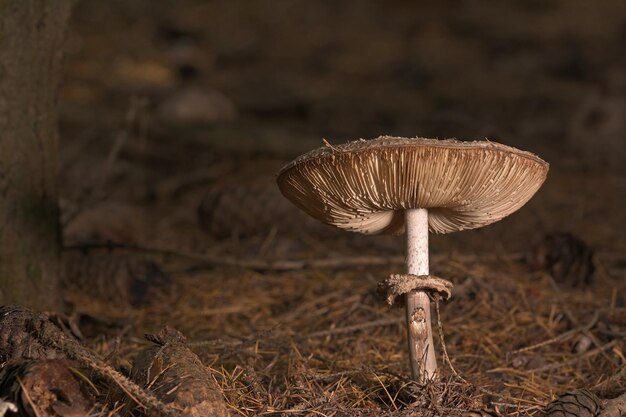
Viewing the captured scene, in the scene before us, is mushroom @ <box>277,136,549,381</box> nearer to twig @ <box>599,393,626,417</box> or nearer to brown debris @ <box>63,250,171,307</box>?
twig @ <box>599,393,626,417</box>

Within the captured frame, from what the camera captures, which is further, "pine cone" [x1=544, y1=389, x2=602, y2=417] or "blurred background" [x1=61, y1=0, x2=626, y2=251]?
"blurred background" [x1=61, y1=0, x2=626, y2=251]

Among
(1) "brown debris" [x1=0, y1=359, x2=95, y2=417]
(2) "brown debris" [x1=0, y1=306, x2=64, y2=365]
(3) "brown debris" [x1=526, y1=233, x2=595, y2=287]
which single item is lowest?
(1) "brown debris" [x1=0, y1=359, x2=95, y2=417]

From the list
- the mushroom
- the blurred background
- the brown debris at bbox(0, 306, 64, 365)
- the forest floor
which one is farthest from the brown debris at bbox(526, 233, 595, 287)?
the brown debris at bbox(0, 306, 64, 365)

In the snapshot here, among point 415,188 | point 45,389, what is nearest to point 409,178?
point 415,188

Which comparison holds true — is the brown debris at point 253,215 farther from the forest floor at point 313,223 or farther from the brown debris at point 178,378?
the brown debris at point 178,378

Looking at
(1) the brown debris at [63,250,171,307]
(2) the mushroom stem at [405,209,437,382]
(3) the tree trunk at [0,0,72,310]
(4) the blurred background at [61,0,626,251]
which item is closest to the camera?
(2) the mushroom stem at [405,209,437,382]

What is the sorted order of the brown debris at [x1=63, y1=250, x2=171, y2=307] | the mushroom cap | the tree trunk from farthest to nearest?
the brown debris at [x1=63, y1=250, x2=171, y2=307] < the tree trunk < the mushroom cap

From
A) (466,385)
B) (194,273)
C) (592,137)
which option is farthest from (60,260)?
(592,137)

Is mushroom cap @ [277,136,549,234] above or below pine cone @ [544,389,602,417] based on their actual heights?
above
